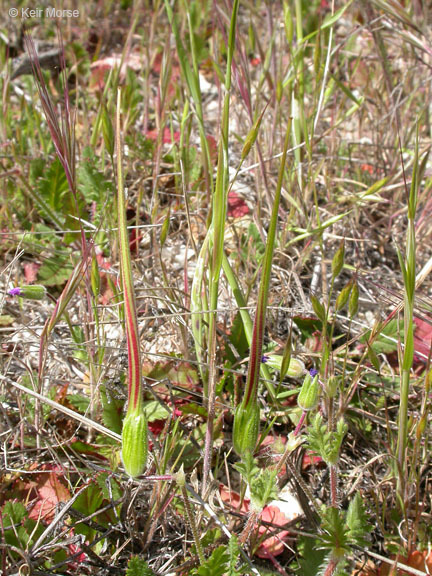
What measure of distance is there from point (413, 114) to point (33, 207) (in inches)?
50.3

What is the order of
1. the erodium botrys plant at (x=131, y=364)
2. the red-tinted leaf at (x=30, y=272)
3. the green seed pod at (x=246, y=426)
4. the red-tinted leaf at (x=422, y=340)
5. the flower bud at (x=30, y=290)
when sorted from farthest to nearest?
the red-tinted leaf at (x=30, y=272)
the red-tinted leaf at (x=422, y=340)
the flower bud at (x=30, y=290)
the green seed pod at (x=246, y=426)
the erodium botrys plant at (x=131, y=364)

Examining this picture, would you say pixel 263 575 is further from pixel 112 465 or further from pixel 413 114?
pixel 413 114

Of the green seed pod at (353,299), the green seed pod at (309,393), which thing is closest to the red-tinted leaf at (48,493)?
the green seed pod at (309,393)

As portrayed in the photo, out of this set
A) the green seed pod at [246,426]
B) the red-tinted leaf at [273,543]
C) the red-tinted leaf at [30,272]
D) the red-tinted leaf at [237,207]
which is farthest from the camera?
the red-tinted leaf at [237,207]

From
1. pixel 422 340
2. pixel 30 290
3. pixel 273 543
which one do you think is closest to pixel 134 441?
pixel 273 543

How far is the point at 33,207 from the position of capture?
1.71m

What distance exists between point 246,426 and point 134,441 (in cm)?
16

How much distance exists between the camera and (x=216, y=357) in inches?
52.7

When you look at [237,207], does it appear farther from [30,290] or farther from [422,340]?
[30,290]

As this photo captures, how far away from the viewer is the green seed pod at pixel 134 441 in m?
0.77

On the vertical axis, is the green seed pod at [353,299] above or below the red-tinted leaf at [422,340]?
above

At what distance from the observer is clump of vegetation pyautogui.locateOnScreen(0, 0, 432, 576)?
0.90m

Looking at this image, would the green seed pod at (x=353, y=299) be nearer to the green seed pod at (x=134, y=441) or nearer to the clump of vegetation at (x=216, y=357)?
the clump of vegetation at (x=216, y=357)

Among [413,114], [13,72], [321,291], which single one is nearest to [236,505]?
[321,291]
